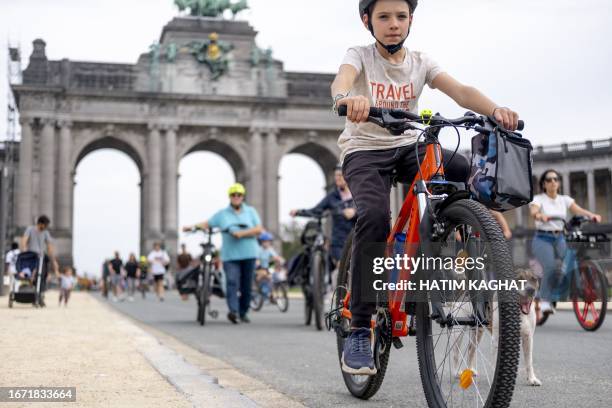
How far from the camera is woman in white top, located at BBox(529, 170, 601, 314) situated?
1041 cm

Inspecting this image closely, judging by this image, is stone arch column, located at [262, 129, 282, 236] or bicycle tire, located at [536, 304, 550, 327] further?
stone arch column, located at [262, 129, 282, 236]

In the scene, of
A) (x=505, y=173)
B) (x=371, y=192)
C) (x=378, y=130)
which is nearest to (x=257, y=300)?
(x=378, y=130)

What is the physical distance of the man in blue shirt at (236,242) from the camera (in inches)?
502

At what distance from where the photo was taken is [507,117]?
Answer: 3.99m

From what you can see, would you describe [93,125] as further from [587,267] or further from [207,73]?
[587,267]

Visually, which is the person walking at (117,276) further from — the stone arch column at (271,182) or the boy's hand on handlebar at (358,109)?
the stone arch column at (271,182)

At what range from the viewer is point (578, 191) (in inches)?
2788

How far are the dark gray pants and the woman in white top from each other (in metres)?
6.06

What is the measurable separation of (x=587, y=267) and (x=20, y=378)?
654 centimetres

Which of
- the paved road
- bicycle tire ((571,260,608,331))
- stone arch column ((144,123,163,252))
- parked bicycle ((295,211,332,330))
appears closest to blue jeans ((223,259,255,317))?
the paved road

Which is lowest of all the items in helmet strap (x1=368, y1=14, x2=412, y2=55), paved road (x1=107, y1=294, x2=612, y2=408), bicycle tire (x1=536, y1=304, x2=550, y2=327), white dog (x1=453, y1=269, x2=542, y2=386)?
paved road (x1=107, y1=294, x2=612, y2=408)

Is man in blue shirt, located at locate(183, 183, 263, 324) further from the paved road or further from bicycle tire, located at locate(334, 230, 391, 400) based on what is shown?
bicycle tire, located at locate(334, 230, 391, 400)

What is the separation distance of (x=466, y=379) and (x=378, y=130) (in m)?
1.50

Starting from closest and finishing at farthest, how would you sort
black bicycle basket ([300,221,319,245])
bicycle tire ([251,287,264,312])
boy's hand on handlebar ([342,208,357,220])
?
boy's hand on handlebar ([342,208,357,220]), black bicycle basket ([300,221,319,245]), bicycle tire ([251,287,264,312])
